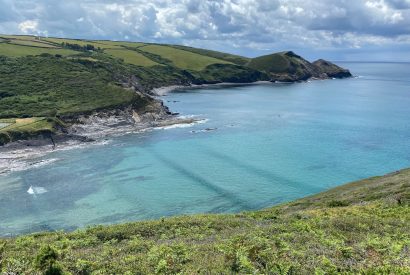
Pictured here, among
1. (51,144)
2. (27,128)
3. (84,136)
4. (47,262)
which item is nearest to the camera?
(47,262)

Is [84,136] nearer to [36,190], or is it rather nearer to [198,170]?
[36,190]

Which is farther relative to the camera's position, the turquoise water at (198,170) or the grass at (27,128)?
the grass at (27,128)

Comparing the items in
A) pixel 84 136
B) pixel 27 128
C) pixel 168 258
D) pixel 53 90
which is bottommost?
pixel 84 136

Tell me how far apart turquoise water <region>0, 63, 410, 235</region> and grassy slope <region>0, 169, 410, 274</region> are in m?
33.7

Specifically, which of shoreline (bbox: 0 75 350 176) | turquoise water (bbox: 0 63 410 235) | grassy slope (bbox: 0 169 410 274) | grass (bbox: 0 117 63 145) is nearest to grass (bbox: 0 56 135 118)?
shoreline (bbox: 0 75 350 176)

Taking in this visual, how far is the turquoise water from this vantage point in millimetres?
68250

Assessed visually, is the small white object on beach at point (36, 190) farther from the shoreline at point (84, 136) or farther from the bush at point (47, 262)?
the bush at point (47, 262)

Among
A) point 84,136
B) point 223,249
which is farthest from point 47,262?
point 84,136

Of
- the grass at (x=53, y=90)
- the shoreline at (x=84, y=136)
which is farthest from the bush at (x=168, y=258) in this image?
the grass at (x=53, y=90)

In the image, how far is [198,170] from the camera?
3543 inches

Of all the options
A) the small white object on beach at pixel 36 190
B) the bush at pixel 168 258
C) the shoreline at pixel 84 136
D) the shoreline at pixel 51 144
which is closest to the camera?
the bush at pixel 168 258

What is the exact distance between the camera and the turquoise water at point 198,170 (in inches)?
2687

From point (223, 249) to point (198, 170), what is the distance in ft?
221

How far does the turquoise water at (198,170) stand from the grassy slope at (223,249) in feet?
111
